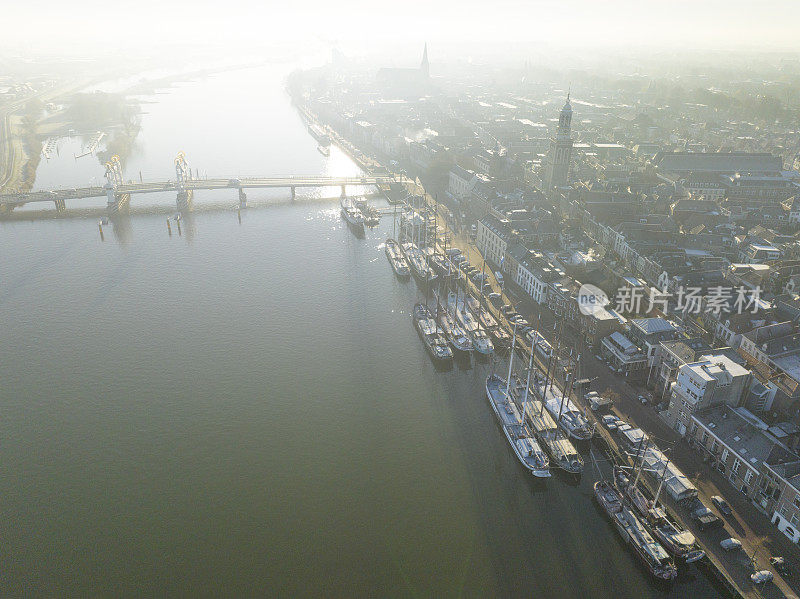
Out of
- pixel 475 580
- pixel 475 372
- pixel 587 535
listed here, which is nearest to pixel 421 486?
pixel 475 580

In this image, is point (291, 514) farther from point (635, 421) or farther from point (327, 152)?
point (327, 152)

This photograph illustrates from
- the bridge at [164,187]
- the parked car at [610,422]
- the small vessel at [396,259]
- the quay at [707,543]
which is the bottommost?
the quay at [707,543]

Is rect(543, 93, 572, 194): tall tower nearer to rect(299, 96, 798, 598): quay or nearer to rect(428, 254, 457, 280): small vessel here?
rect(428, 254, 457, 280): small vessel

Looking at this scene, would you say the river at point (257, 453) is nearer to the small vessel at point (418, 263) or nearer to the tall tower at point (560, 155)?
the small vessel at point (418, 263)

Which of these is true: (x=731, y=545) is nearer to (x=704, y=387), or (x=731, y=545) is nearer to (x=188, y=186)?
(x=704, y=387)

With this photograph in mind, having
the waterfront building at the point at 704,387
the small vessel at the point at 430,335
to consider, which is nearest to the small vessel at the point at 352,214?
the small vessel at the point at 430,335

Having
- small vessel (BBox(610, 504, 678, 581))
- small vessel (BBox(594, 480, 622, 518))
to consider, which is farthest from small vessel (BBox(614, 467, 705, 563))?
small vessel (BBox(594, 480, 622, 518))

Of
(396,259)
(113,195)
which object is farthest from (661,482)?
(113,195)
